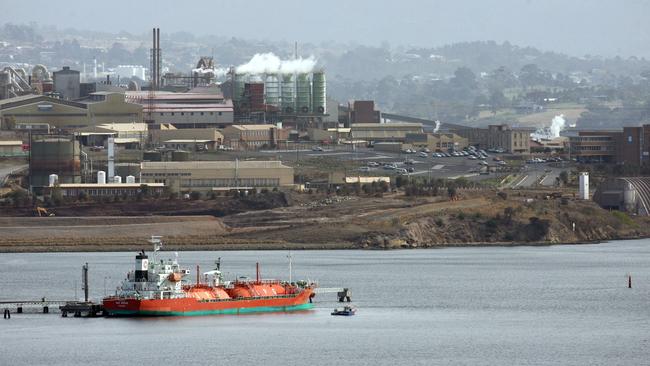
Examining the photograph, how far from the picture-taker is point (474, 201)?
429 ft

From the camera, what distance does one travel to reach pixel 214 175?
13950 cm

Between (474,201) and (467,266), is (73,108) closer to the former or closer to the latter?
(474,201)

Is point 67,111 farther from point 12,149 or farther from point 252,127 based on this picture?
point 252,127

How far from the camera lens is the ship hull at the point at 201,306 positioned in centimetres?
7462

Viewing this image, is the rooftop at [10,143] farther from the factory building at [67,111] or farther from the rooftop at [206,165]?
the rooftop at [206,165]

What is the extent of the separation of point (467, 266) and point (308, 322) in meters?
29.2

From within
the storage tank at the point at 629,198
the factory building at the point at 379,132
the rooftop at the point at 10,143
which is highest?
the factory building at the point at 379,132

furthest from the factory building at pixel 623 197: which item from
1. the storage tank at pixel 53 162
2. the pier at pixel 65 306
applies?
the pier at pixel 65 306

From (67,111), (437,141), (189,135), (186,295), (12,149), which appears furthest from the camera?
(437,141)

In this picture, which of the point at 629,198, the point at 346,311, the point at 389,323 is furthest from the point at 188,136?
the point at 389,323

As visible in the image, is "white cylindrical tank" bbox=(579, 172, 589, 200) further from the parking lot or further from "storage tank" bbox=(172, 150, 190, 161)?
"storage tank" bbox=(172, 150, 190, 161)

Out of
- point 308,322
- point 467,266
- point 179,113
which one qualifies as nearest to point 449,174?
point 179,113

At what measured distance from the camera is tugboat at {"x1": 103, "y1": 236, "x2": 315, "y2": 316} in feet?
245

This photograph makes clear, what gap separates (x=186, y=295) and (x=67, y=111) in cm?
10230
